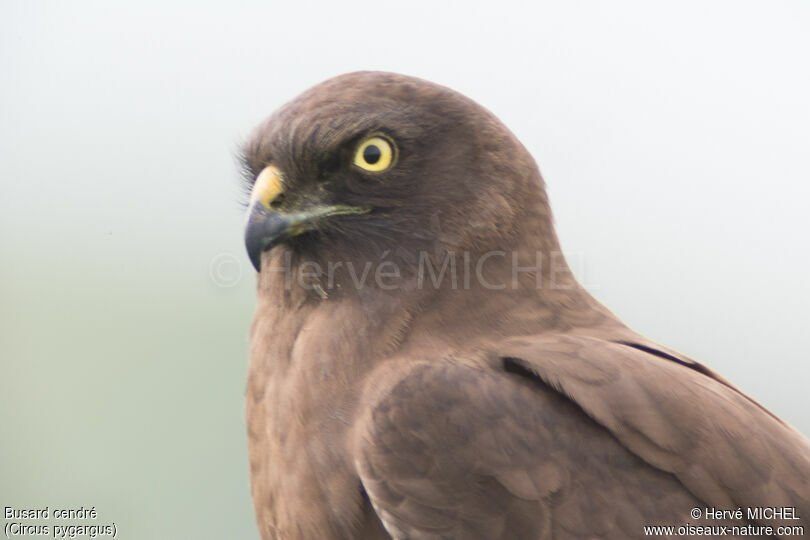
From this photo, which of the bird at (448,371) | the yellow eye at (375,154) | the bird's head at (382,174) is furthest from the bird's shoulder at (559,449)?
the yellow eye at (375,154)

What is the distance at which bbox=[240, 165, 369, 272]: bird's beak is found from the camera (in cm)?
272

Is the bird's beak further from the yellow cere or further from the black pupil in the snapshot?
the black pupil

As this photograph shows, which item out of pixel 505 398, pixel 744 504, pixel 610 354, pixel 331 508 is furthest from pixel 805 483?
pixel 331 508

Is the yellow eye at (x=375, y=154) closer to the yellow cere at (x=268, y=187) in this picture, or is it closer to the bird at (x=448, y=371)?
the bird at (x=448, y=371)

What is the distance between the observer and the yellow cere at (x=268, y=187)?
2.79 meters

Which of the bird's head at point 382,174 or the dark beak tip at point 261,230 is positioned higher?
the bird's head at point 382,174

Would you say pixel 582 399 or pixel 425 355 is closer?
pixel 582 399

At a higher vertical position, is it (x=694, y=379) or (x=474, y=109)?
(x=474, y=109)

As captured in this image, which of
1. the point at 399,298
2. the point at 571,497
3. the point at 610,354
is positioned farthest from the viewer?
the point at 399,298

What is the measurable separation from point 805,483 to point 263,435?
5.14 feet

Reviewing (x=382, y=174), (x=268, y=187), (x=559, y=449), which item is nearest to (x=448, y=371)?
(x=559, y=449)

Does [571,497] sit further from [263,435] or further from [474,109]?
[474,109]

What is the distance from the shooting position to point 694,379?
8.36 feet

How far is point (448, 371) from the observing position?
247cm
